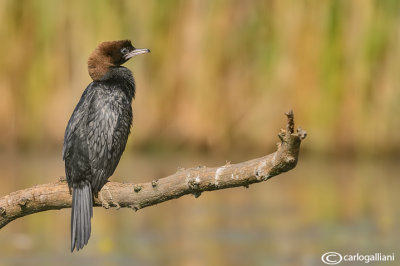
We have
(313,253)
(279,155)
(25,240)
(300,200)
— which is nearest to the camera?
(279,155)

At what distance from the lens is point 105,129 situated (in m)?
5.59

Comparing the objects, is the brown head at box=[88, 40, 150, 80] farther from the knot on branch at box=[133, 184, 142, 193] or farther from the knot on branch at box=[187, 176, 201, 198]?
the knot on branch at box=[187, 176, 201, 198]

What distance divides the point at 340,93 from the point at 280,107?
2.03 ft

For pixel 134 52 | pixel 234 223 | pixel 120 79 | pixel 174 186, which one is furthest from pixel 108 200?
pixel 234 223

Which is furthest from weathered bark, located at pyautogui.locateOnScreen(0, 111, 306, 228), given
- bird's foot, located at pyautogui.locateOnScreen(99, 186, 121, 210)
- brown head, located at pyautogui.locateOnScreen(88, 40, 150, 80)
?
brown head, located at pyautogui.locateOnScreen(88, 40, 150, 80)

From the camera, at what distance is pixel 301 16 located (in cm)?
1052

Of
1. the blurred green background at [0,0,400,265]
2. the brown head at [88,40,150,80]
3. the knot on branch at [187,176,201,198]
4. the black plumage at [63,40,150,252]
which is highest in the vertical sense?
the blurred green background at [0,0,400,265]

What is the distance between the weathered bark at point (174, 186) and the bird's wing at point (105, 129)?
1.07 ft

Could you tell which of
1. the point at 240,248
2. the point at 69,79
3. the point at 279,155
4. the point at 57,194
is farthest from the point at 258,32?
the point at 279,155

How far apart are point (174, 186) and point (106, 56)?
152 cm

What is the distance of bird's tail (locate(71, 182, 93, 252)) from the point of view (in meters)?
5.17

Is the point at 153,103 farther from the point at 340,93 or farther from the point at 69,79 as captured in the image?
the point at 340,93

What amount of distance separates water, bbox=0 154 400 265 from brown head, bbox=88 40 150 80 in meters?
1.92

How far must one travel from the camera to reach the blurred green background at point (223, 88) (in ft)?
33.8
